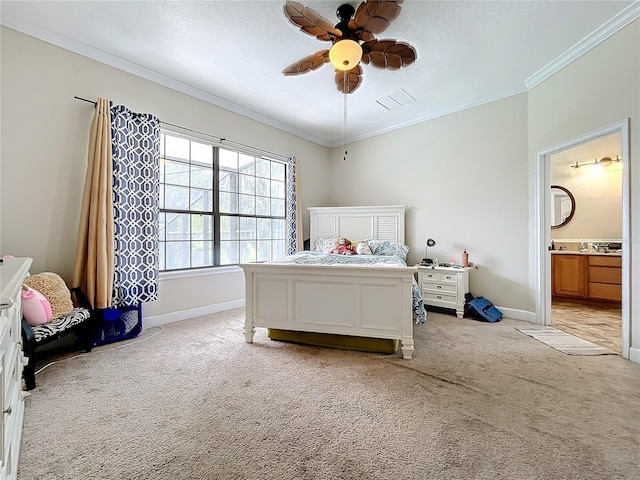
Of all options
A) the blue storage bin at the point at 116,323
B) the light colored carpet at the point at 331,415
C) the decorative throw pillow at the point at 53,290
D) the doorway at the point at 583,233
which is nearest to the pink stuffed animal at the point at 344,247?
the light colored carpet at the point at 331,415

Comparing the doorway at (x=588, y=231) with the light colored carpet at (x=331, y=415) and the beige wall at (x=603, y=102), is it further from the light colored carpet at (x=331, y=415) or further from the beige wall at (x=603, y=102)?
the light colored carpet at (x=331, y=415)

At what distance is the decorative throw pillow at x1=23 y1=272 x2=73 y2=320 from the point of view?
7.61 feet

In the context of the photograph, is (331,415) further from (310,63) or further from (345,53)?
(310,63)

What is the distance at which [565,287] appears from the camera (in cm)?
459

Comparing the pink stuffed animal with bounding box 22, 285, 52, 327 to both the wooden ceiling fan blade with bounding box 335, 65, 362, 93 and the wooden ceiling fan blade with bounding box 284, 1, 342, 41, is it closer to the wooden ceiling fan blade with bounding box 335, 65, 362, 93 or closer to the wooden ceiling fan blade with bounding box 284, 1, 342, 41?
the wooden ceiling fan blade with bounding box 284, 1, 342, 41

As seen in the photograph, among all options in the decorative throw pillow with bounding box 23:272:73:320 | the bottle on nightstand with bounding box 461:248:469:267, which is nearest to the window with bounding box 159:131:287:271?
the decorative throw pillow with bounding box 23:272:73:320

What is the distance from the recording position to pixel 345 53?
2256mm

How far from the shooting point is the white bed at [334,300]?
243 centimetres

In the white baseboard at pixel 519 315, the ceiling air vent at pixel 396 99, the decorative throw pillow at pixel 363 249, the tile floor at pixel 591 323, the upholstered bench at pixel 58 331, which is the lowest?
the tile floor at pixel 591 323

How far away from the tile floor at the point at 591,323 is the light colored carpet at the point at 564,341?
102 millimetres

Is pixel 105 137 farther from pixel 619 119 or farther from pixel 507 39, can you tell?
pixel 619 119

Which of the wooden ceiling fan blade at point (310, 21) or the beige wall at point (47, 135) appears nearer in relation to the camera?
the wooden ceiling fan blade at point (310, 21)

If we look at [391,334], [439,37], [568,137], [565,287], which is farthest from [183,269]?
[565,287]

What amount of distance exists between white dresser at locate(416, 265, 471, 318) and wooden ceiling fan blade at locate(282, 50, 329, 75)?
9.51 ft
